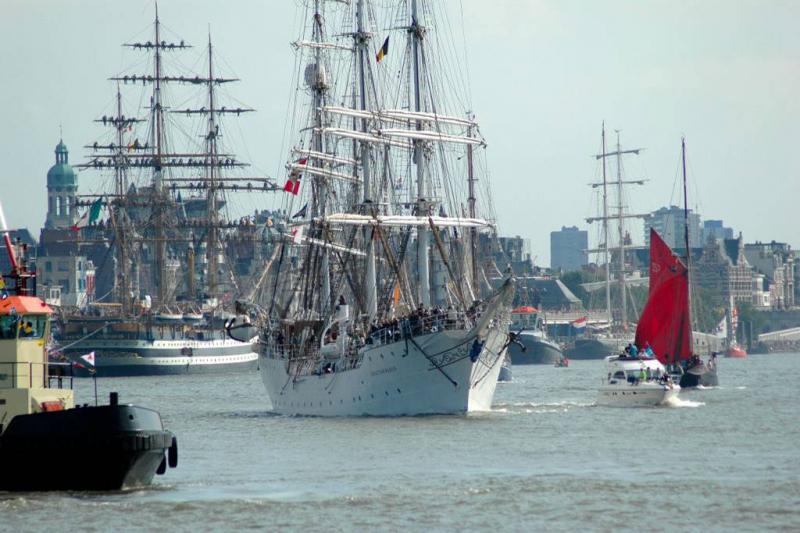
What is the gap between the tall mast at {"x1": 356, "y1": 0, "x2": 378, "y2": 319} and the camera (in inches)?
3615

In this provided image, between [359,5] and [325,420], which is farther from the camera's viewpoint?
[359,5]

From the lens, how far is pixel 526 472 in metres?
51.1

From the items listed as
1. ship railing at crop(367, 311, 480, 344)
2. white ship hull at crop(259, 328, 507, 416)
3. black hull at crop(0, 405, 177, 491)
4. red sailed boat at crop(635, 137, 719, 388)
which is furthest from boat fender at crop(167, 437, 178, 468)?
red sailed boat at crop(635, 137, 719, 388)

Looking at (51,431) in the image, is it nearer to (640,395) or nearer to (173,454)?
(173,454)

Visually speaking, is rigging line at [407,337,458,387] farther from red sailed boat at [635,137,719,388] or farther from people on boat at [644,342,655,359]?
red sailed boat at [635,137,719,388]

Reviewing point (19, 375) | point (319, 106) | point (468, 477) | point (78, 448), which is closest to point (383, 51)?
point (319, 106)

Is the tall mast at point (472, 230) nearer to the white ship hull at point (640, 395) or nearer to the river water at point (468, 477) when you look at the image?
the white ship hull at point (640, 395)

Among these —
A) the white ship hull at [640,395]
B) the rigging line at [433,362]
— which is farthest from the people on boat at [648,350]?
the rigging line at [433,362]

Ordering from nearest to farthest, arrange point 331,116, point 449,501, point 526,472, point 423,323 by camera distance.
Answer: point 449,501 → point 526,472 → point 423,323 → point 331,116

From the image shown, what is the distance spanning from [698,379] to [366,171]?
27.5 meters

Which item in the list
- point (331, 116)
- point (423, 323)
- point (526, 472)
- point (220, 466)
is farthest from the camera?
point (331, 116)

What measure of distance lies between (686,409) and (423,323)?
13377 millimetres

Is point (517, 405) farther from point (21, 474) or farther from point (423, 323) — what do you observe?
point (21, 474)

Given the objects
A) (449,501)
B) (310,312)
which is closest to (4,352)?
(449,501)
